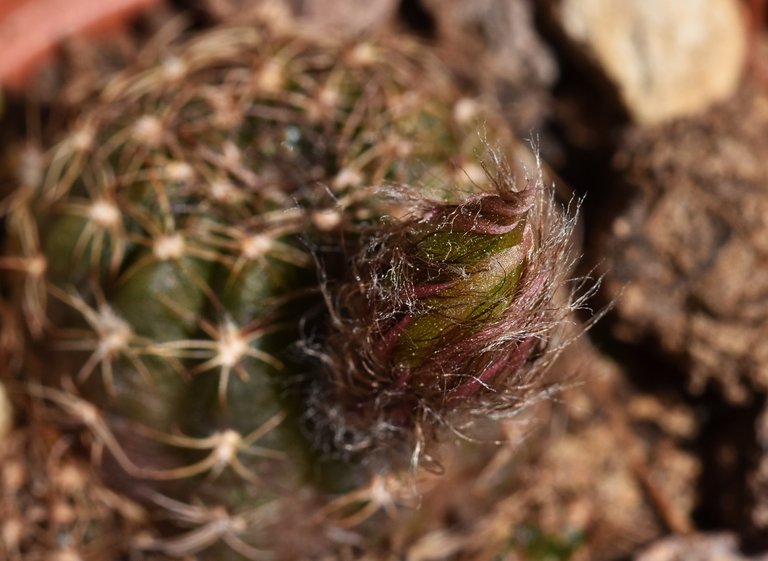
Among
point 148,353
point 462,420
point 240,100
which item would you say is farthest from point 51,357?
point 462,420

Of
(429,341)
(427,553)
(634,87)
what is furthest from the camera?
(634,87)

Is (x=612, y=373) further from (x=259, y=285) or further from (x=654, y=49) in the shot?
(x=259, y=285)

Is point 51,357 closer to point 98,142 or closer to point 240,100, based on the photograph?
point 98,142

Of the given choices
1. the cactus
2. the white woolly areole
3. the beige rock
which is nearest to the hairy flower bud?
the cactus

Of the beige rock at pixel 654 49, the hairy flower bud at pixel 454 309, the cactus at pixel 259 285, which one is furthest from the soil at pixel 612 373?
the hairy flower bud at pixel 454 309

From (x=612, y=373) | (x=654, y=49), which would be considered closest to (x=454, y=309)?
(x=612, y=373)

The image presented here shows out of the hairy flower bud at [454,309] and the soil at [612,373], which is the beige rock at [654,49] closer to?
the soil at [612,373]
